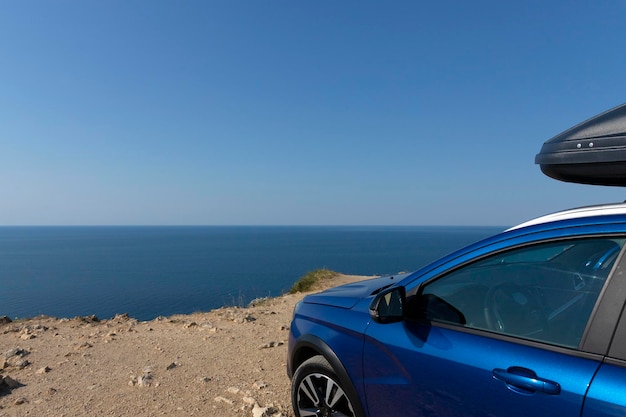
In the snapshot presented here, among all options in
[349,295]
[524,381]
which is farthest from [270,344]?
[524,381]

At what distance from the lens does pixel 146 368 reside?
479 cm

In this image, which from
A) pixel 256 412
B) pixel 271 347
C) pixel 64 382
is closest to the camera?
pixel 256 412

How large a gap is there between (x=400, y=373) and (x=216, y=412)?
231cm

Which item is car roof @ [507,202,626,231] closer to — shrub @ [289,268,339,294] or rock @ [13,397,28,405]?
rock @ [13,397,28,405]

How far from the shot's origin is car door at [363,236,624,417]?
5.29 feet

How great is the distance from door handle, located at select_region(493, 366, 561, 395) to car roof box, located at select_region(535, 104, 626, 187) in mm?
979

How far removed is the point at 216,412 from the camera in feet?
12.2

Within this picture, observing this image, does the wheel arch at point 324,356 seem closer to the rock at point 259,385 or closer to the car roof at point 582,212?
the rock at point 259,385

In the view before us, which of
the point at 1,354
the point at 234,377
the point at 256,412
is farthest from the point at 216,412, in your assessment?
the point at 1,354

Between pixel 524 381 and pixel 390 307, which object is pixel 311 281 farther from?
pixel 524 381

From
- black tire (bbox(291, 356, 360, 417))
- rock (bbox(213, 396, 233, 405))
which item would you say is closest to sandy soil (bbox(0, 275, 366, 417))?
rock (bbox(213, 396, 233, 405))

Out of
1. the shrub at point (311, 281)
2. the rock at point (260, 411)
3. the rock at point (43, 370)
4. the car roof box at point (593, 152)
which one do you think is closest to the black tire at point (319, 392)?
the rock at point (260, 411)

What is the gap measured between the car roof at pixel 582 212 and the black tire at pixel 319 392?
156cm

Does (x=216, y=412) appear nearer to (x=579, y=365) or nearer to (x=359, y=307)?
(x=359, y=307)
